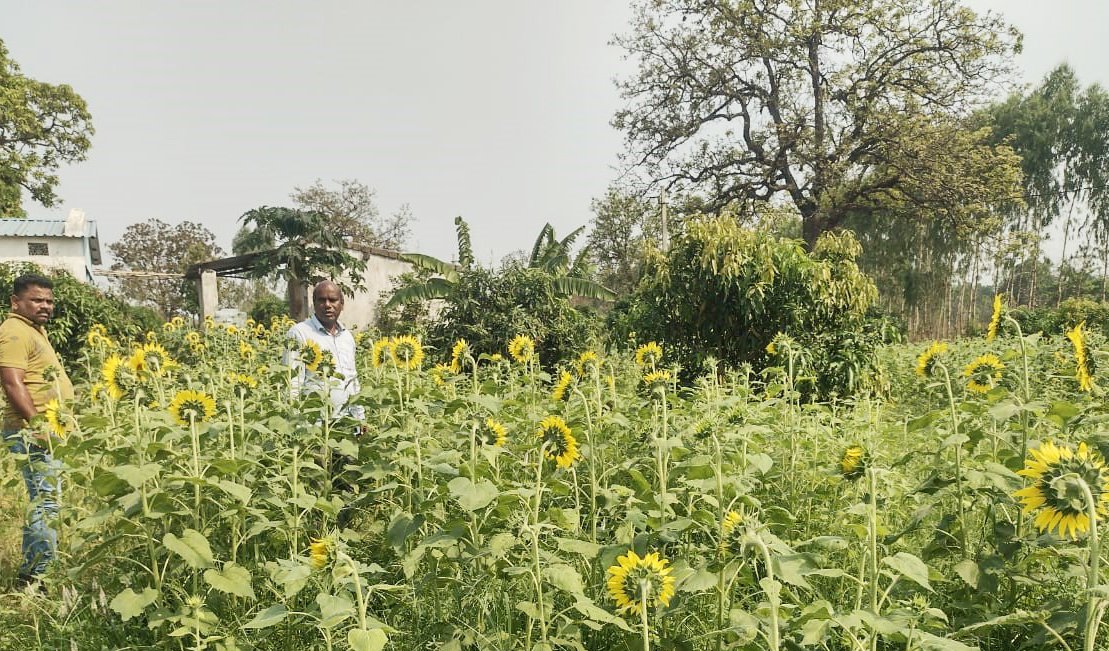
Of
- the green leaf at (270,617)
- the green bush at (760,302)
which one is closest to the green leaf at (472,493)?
the green leaf at (270,617)

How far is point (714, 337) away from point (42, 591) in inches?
209

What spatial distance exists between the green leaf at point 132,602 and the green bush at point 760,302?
4.89 m

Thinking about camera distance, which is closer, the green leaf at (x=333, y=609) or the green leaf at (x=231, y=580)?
the green leaf at (x=333, y=609)

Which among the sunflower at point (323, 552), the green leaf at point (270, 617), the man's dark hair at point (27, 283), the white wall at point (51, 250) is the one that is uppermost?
the white wall at point (51, 250)

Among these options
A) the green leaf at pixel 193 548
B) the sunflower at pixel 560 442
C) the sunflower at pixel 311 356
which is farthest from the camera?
the sunflower at pixel 311 356

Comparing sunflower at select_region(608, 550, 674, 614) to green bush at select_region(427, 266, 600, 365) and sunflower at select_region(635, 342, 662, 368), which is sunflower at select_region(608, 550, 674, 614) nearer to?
sunflower at select_region(635, 342, 662, 368)

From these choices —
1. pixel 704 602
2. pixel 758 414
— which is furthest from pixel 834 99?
pixel 704 602

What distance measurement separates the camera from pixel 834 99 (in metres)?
16.7

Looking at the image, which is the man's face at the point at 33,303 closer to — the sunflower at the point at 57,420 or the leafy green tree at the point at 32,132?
the sunflower at the point at 57,420

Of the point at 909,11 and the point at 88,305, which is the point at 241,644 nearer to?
the point at 88,305

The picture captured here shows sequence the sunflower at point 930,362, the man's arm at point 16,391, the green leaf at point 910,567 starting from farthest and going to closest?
the man's arm at point 16,391, the sunflower at point 930,362, the green leaf at point 910,567

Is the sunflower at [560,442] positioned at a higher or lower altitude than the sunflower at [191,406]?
lower

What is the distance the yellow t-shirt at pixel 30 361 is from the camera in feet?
10.4

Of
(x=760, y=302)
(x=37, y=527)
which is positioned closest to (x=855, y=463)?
(x=37, y=527)
